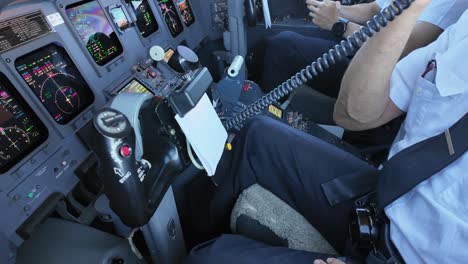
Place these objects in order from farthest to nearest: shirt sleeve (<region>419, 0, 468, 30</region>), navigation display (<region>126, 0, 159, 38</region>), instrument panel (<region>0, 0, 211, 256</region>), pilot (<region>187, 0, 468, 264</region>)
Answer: navigation display (<region>126, 0, 159, 38</region>)
shirt sleeve (<region>419, 0, 468, 30</region>)
instrument panel (<region>0, 0, 211, 256</region>)
pilot (<region>187, 0, 468, 264</region>)

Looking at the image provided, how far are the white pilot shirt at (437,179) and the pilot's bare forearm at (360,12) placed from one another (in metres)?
1.00

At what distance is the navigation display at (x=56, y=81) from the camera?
81cm

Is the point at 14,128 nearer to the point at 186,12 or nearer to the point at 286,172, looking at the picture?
the point at 286,172

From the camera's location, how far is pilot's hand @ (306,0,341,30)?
4.79 feet

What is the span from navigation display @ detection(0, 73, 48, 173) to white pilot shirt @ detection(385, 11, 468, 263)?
0.91m

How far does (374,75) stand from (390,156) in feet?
0.73

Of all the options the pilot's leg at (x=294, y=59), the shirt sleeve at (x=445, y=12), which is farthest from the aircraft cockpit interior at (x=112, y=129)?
the shirt sleeve at (x=445, y=12)

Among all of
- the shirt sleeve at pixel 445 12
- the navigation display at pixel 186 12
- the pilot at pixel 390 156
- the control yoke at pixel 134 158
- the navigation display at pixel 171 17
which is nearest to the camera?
the control yoke at pixel 134 158

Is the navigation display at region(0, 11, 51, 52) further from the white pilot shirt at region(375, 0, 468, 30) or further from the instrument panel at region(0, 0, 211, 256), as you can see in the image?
the white pilot shirt at region(375, 0, 468, 30)

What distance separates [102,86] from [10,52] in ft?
1.02

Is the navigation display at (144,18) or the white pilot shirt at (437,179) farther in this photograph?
the navigation display at (144,18)

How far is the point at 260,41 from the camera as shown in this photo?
1904 mm

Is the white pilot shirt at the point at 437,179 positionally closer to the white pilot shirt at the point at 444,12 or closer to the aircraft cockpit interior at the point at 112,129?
the aircraft cockpit interior at the point at 112,129

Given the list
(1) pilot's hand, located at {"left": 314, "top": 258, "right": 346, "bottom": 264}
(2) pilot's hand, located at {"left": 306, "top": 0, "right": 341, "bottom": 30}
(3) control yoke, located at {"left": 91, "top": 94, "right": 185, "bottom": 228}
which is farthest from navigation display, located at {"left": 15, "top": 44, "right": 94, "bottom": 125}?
(2) pilot's hand, located at {"left": 306, "top": 0, "right": 341, "bottom": 30}
